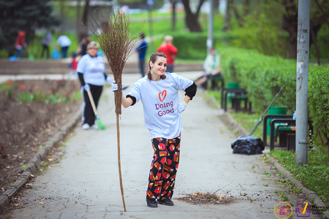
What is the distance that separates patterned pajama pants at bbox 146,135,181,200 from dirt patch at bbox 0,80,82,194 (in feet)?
6.87

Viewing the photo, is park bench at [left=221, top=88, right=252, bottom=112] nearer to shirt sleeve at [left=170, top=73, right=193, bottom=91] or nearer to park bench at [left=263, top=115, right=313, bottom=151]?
park bench at [left=263, top=115, right=313, bottom=151]

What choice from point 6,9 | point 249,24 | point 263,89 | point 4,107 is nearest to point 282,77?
point 263,89

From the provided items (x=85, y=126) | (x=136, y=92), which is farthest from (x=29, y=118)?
(x=136, y=92)

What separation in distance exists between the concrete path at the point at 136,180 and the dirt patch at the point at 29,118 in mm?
578

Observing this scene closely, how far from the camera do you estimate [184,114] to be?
1295cm

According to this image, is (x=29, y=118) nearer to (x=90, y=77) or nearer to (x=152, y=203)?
(x=90, y=77)

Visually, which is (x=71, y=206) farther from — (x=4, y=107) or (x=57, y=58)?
(x=57, y=58)

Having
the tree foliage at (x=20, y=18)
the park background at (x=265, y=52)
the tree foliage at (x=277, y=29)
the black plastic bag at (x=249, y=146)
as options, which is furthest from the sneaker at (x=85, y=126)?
the tree foliage at (x=20, y=18)

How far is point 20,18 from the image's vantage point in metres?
31.4

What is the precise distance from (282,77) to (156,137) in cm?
439

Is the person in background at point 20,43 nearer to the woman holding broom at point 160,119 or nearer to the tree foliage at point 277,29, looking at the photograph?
the tree foliage at point 277,29

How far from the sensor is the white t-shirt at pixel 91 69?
10422 millimetres

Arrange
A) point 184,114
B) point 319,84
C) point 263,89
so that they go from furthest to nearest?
point 184,114
point 263,89
point 319,84

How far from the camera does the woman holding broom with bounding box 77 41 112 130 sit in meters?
10.4
